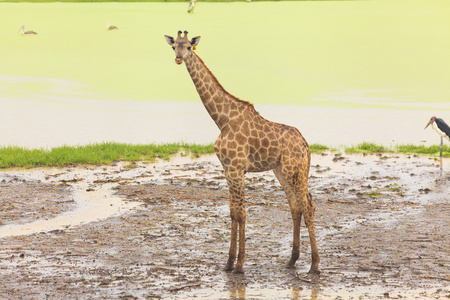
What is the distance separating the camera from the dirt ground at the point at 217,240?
29.0ft

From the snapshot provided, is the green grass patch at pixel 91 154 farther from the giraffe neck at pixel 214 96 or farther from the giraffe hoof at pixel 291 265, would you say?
the giraffe hoof at pixel 291 265

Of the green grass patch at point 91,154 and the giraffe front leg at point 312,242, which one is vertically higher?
the green grass patch at point 91,154

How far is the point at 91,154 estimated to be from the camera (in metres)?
18.0

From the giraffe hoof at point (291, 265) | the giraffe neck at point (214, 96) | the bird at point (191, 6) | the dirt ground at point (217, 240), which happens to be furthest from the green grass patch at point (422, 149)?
the bird at point (191, 6)

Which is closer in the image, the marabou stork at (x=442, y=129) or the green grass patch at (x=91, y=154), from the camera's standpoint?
the green grass patch at (x=91, y=154)

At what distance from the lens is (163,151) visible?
62.1 ft

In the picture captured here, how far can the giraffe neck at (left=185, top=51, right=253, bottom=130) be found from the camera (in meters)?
9.64

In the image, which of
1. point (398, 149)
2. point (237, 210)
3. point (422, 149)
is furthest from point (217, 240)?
point (422, 149)

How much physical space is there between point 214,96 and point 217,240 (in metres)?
2.59

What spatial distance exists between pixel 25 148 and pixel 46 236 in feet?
26.0

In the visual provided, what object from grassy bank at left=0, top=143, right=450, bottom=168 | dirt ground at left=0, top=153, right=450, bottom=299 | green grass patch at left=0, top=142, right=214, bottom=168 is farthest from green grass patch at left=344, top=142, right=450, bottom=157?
green grass patch at left=0, top=142, right=214, bottom=168

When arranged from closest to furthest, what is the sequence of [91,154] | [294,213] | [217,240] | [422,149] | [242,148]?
[242,148], [294,213], [217,240], [91,154], [422,149]

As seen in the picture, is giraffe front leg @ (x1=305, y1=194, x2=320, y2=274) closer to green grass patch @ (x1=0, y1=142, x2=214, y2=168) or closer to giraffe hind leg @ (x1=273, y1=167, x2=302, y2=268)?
giraffe hind leg @ (x1=273, y1=167, x2=302, y2=268)

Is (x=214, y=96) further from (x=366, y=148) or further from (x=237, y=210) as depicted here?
(x=366, y=148)
